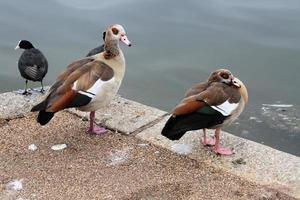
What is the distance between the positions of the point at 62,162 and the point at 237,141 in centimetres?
186

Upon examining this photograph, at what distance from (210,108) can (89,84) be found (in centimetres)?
125

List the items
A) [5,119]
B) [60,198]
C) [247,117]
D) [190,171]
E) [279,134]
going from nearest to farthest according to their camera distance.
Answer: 1. [60,198]
2. [190,171]
3. [5,119]
4. [279,134]
5. [247,117]

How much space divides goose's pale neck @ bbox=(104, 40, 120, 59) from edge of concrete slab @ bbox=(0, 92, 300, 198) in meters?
0.76

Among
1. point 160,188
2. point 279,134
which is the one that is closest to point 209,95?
point 160,188

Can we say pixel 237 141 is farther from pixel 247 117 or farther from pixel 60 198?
pixel 247 117

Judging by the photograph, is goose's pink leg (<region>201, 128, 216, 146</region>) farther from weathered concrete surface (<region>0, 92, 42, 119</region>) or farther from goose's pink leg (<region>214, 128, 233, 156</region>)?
weathered concrete surface (<region>0, 92, 42, 119</region>)

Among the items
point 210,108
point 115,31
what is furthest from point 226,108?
point 115,31

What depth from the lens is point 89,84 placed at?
218 inches

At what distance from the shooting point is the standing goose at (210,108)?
17.1 feet

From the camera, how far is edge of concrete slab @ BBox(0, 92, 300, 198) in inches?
200

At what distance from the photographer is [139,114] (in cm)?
636

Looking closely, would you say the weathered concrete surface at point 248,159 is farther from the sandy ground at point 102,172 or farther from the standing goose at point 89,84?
the standing goose at point 89,84

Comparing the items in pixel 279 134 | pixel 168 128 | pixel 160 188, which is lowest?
pixel 279 134

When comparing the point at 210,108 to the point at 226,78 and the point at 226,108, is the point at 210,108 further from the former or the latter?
the point at 226,78
